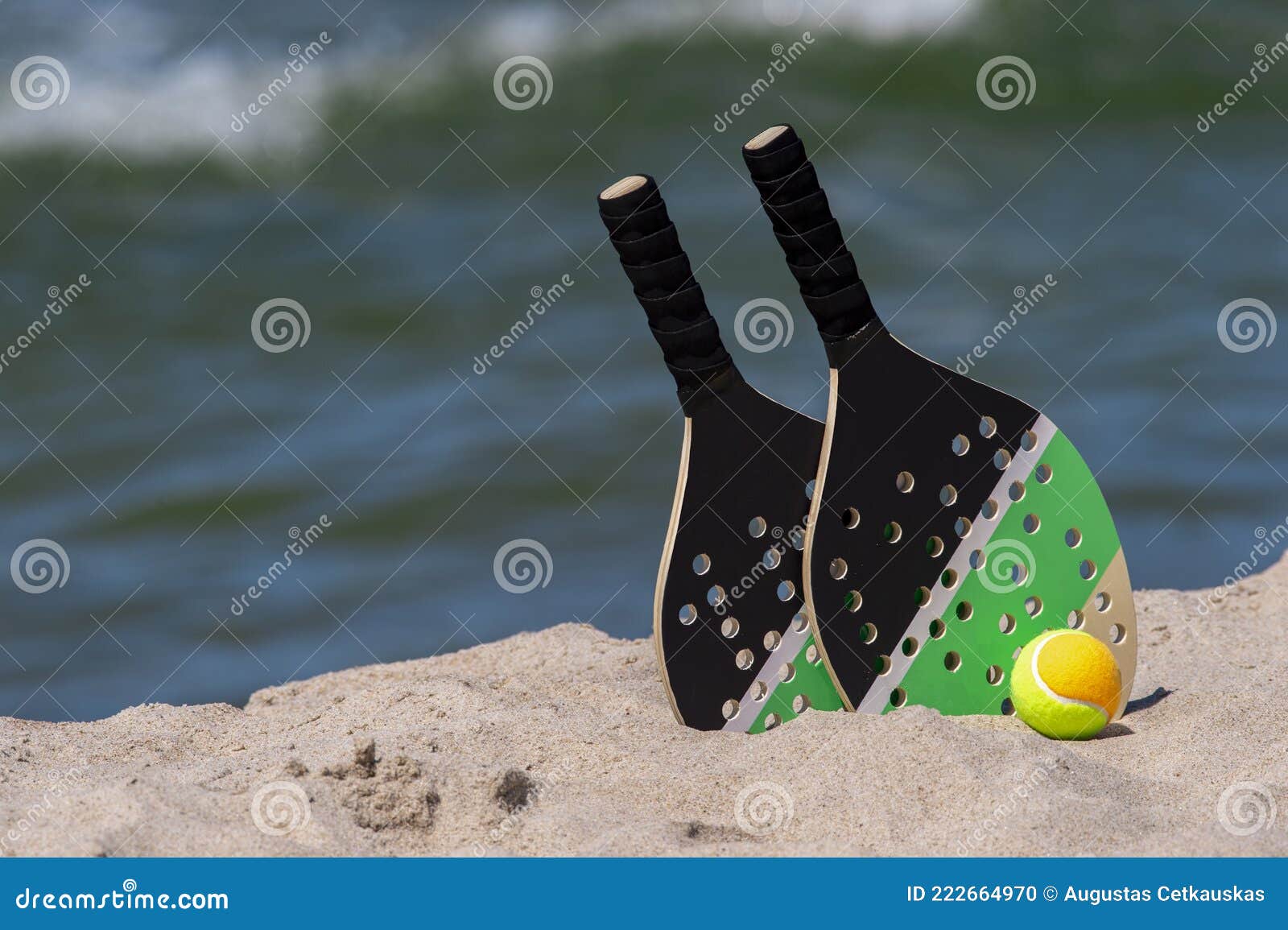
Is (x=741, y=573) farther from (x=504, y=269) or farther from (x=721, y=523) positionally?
(x=504, y=269)

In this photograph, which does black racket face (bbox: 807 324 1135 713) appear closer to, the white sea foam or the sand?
the sand

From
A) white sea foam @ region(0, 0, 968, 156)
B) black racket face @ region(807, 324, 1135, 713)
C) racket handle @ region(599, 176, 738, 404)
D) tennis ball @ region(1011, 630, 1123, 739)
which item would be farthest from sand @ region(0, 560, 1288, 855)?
white sea foam @ region(0, 0, 968, 156)

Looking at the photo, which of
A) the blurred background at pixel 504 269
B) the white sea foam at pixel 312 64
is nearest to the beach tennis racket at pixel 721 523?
the blurred background at pixel 504 269

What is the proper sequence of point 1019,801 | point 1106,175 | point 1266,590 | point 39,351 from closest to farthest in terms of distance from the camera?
point 1019,801
point 1266,590
point 39,351
point 1106,175

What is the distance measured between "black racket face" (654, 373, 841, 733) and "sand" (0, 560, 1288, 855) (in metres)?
0.10

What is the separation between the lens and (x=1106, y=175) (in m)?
5.57

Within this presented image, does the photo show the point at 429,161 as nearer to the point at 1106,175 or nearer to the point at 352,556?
the point at 352,556

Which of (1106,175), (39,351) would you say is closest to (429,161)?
(39,351)

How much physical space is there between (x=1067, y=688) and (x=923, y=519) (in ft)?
1.17

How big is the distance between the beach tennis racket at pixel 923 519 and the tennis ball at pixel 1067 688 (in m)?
0.09

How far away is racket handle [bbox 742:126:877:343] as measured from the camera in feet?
7.36

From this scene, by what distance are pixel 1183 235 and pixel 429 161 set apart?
293 centimetres

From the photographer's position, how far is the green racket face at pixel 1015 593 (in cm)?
233

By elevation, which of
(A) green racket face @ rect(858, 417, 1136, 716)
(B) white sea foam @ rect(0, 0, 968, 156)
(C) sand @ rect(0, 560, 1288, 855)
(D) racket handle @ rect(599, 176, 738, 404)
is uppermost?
(B) white sea foam @ rect(0, 0, 968, 156)
